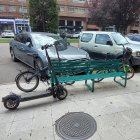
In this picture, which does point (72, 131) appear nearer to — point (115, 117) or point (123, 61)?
point (115, 117)

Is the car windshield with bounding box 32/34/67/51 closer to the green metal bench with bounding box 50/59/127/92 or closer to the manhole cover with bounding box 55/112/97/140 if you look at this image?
the green metal bench with bounding box 50/59/127/92

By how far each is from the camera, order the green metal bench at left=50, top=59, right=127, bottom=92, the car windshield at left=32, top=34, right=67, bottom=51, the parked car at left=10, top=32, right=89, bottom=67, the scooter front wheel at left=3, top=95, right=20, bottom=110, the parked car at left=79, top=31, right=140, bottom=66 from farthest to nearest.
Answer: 1. the parked car at left=79, top=31, right=140, bottom=66
2. the car windshield at left=32, top=34, right=67, bottom=51
3. the parked car at left=10, top=32, right=89, bottom=67
4. the green metal bench at left=50, top=59, right=127, bottom=92
5. the scooter front wheel at left=3, top=95, right=20, bottom=110

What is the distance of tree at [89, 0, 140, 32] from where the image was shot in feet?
67.9

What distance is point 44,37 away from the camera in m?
8.74

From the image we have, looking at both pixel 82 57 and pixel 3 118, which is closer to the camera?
pixel 3 118

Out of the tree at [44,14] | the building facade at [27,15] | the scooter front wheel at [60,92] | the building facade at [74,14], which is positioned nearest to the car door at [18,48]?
the scooter front wheel at [60,92]

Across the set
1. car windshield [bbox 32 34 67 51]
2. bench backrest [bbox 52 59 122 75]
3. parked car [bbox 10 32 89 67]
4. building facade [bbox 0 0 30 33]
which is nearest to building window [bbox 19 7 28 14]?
building facade [bbox 0 0 30 33]

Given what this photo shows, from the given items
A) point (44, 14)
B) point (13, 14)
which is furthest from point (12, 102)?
point (13, 14)

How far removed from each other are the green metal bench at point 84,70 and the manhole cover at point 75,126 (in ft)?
3.76

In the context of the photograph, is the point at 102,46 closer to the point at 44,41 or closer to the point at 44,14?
the point at 44,41

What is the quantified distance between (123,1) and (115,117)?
59.4 feet

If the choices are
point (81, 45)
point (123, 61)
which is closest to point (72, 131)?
point (123, 61)

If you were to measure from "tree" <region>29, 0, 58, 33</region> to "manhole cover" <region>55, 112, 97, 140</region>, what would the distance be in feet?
63.0

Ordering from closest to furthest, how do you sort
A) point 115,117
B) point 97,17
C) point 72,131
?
point 72,131
point 115,117
point 97,17
